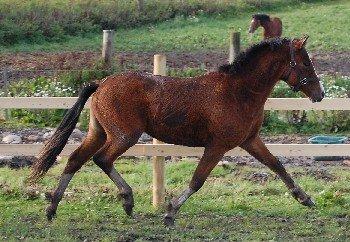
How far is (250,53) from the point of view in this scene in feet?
28.2

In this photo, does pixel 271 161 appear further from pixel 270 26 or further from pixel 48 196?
pixel 270 26

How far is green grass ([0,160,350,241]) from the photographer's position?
813cm

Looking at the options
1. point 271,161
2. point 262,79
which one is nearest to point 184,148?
point 271,161

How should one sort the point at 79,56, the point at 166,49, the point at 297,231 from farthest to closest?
the point at 166,49, the point at 79,56, the point at 297,231

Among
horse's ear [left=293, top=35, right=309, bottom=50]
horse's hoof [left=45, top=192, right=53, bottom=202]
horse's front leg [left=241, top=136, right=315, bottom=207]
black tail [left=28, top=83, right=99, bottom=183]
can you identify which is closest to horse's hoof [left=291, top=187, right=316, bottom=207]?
horse's front leg [left=241, top=136, right=315, bottom=207]

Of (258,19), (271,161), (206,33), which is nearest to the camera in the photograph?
(271,161)

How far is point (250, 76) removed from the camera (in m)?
8.59

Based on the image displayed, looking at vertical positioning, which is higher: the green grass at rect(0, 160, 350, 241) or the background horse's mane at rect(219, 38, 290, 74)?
the background horse's mane at rect(219, 38, 290, 74)

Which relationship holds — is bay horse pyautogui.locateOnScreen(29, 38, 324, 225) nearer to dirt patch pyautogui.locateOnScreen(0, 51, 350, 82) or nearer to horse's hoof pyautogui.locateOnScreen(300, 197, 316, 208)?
horse's hoof pyautogui.locateOnScreen(300, 197, 316, 208)

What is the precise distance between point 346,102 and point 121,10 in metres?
19.9

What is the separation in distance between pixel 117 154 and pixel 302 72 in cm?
190

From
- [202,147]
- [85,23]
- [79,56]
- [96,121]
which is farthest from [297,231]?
[85,23]

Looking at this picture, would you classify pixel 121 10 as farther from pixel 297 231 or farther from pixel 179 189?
pixel 297 231

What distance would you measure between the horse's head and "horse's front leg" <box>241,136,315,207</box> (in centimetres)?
80
